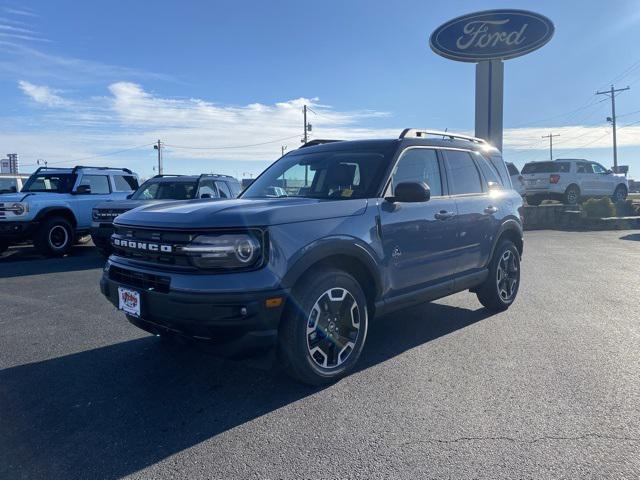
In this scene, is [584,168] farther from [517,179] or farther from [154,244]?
[154,244]

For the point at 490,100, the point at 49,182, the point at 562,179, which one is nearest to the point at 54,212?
the point at 49,182

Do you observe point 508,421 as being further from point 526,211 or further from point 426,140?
point 526,211

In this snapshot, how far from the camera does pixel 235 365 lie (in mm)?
4145

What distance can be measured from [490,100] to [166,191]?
1237 centimetres

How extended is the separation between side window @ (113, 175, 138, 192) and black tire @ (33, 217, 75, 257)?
1.74 metres

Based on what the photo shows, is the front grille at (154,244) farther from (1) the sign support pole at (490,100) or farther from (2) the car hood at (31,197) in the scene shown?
(1) the sign support pole at (490,100)

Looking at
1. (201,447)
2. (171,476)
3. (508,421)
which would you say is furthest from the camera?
(508,421)

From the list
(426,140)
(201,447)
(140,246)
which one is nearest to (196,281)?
(140,246)

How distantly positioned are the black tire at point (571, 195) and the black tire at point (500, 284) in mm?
14023

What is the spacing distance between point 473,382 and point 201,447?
207 centimetres

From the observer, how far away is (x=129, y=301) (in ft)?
11.7

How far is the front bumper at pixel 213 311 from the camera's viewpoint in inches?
123

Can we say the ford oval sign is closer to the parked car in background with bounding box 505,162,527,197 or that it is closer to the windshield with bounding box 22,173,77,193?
the parked car in background with bounding box 505,162,527,197

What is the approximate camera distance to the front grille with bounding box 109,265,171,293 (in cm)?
334
